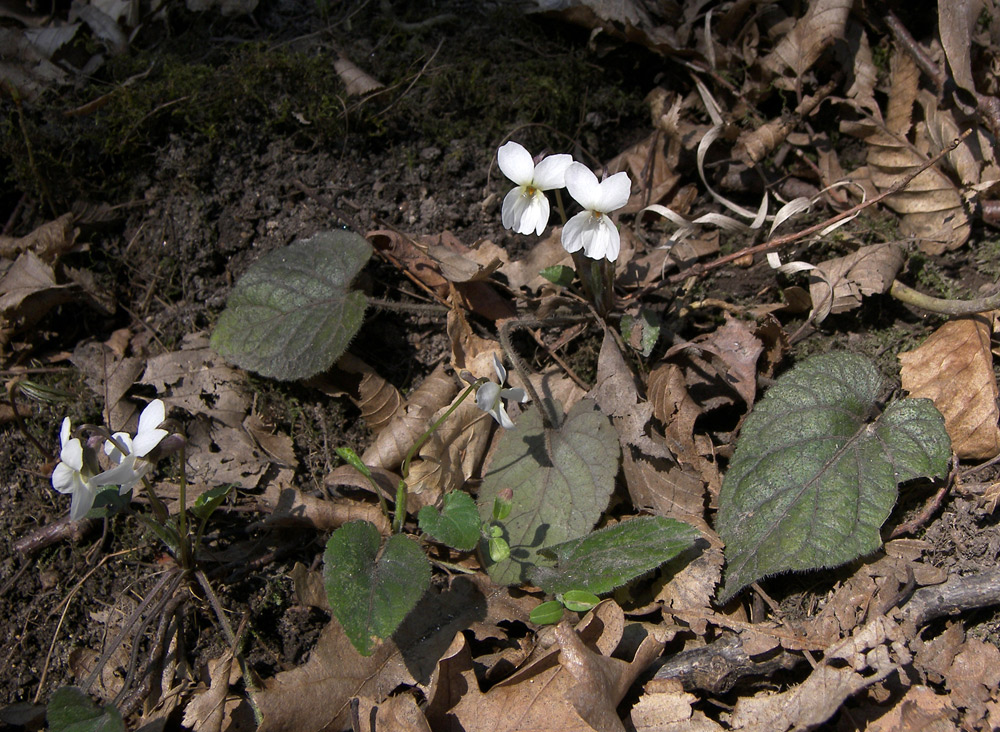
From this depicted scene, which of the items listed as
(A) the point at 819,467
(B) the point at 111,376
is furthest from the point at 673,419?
(B) the point at 111,376

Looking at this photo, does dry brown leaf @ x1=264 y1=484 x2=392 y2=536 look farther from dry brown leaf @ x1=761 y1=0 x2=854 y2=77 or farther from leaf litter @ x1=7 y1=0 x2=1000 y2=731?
dry brown leaf @ x1=761 y1=0 x2=854 y2=77

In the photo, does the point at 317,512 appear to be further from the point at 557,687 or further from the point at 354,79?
the point at 354,79

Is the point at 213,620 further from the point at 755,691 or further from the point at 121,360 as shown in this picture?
the point at 755,691

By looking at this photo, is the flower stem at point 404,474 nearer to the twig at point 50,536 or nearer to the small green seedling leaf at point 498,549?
the small green seedling leaf at point 498,549

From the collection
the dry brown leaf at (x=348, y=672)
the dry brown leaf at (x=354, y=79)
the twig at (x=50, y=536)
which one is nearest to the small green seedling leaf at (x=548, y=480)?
the dry brown leaf at (x=348, y=672)

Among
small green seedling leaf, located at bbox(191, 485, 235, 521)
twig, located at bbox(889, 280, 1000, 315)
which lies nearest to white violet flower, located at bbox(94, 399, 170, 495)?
small green seedling leaf, located at bbox(191, 485, 235, 521)

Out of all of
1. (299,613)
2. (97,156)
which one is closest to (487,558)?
(299,613)
